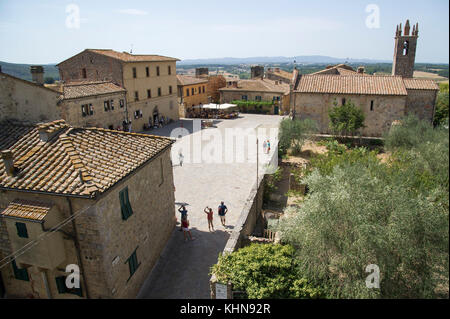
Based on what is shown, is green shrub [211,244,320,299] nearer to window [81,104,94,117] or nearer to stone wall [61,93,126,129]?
stone wall [61,93,126,129]

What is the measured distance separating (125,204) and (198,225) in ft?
18.1

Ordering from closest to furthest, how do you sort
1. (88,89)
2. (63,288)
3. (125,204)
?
(63,288), (125,204), (88,89)

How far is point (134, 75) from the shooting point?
3444cm

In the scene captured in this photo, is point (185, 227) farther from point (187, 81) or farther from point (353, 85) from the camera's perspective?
point (187, 81)

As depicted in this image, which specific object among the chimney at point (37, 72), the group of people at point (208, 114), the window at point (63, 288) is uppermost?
the chimney at point (37, 72)

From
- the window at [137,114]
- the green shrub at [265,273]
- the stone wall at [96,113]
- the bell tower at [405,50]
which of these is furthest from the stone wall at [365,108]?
the green shrub at [265,273]

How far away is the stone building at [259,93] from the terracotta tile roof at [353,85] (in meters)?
15.6

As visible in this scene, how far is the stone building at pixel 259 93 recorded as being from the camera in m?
48.6

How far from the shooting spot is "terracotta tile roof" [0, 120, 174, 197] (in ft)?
29.3

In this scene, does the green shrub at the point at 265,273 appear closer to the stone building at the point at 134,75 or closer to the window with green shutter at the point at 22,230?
the window with green shutter at the point at 22,230

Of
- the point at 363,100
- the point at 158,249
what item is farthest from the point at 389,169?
the point at 363,100

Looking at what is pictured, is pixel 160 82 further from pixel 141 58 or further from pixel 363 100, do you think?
pixel 363 100

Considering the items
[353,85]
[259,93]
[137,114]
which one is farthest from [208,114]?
[353,85]

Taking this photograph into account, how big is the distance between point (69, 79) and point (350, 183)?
1385 inches
